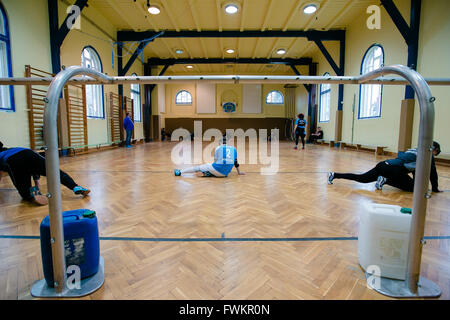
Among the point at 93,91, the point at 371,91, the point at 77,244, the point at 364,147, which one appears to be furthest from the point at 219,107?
the point at 77,244

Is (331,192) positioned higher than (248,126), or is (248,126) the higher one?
(248,126)

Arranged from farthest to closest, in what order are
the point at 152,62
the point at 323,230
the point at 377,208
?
the point at 152,62
the point at 323,230
the point at 377,208

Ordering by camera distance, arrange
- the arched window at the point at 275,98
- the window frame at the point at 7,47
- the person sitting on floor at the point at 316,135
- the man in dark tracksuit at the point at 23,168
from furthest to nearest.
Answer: the arched window at the point at 275,98, the person sitting on floor at the point at 316,135, the window frame at the point at 7,47, the man in dark tracksuit at the point at 23,168

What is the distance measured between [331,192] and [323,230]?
1454 mm

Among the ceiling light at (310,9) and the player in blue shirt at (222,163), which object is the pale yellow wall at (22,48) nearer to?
the player in blue shirt at (222,163)

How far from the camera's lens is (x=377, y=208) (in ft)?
4.89

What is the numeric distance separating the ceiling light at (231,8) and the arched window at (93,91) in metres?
5.11

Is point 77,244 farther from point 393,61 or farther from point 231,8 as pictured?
point 393,61

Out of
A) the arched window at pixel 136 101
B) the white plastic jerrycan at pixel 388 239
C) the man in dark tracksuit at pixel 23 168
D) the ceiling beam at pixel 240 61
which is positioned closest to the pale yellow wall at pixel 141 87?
the arched window at pixel 136 101

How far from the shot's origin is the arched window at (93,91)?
8602mm

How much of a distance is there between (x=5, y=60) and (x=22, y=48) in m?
0.56

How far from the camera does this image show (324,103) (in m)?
13.9
